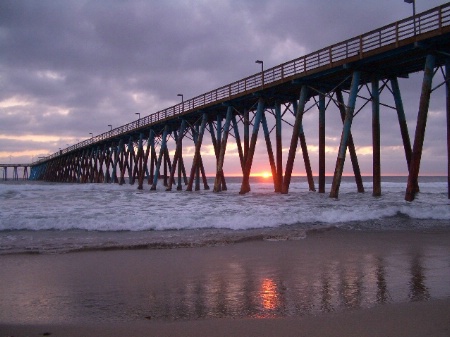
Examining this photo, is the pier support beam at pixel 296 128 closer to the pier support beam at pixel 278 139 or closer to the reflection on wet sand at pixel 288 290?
the pier support beam at pixel 278 139

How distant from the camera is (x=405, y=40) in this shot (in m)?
13.0

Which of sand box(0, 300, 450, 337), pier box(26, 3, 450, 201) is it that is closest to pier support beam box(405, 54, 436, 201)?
pier box(26, 3, 450, 201)

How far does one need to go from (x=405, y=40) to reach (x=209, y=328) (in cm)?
1320

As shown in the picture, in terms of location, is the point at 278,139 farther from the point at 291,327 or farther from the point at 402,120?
the point at 291,327

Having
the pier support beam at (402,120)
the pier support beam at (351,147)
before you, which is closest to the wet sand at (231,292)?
the pier support beam at (402,120)

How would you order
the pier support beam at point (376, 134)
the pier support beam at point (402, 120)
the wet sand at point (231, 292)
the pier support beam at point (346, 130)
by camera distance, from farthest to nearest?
the pier support beam at point (402, 120) → the pier support beam at point (376, 134) → the pier support beam at point (346, 130) → the wet sand at point (231, 292)

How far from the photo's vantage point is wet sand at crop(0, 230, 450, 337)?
2840 mm

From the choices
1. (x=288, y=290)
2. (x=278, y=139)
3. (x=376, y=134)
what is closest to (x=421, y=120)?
(x=376, y=134)

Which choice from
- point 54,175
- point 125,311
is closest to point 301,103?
point 125,311

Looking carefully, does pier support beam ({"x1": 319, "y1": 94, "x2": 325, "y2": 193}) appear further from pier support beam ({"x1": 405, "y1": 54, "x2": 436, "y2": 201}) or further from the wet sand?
the wet sand

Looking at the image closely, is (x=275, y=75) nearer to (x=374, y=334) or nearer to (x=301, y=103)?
(x=301, y=103)

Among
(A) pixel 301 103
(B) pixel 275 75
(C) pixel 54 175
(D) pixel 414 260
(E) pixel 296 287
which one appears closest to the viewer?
(E) pixel 296 287

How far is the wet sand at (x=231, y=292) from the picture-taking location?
112 inches

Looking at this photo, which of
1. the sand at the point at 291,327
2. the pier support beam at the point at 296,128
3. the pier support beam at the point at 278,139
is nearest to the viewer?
the sand at the point at 291,327
